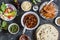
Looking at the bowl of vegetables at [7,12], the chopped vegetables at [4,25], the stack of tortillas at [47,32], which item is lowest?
the stack of tortillas at [47,32]

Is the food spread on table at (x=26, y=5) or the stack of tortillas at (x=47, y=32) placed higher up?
the food spread on table at (x=26, y=5)

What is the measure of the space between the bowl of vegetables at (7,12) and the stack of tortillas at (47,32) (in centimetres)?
21

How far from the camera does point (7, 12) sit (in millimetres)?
1567

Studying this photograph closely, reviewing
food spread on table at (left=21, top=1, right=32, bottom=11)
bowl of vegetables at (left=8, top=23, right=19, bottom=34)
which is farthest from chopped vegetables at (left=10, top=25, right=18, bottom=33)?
food spread on table at (left=21, top=1, right=32, bottom=11)

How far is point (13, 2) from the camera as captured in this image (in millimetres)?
1575

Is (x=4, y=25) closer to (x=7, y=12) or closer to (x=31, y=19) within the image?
(x=7, y=12)

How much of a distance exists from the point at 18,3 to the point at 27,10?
0.26 ft

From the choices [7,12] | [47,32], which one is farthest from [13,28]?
[47,32]

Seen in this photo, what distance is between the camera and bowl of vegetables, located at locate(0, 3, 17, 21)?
5.11 ft

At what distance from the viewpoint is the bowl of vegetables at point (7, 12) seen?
5.11 feet

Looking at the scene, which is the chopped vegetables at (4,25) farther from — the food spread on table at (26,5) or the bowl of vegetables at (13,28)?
the food spread on table at (26,5)

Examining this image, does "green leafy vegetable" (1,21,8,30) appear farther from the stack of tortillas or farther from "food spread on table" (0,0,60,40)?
the stack of tortillas

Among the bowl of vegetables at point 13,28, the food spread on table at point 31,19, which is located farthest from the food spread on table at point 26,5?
the bowl of vegetables at point 13,28

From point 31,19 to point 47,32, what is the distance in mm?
146
